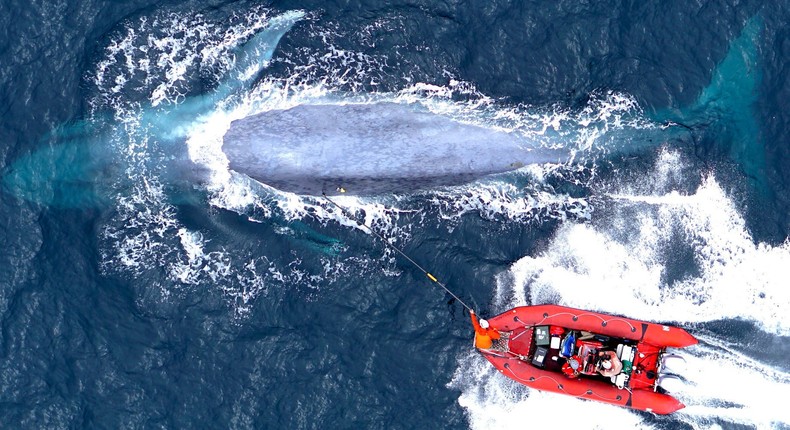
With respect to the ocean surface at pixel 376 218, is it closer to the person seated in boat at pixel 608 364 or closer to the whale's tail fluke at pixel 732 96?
the whale's tail fluke at pixel 732 96

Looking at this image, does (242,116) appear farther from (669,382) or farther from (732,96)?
A: (732,96)

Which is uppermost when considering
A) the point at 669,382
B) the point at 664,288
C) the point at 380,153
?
the point at 664,288

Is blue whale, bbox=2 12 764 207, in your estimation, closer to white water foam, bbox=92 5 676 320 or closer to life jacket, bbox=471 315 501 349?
white water foam, bbox=92 5 676 320

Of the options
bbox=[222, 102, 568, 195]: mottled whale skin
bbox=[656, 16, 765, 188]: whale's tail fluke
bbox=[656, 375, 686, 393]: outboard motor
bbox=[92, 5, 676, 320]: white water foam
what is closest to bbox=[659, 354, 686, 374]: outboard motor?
bbox=[656, 375, 686, 393]: outboard motor

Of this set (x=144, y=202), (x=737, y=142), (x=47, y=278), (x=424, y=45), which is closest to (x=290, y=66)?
(x=424, y=45)

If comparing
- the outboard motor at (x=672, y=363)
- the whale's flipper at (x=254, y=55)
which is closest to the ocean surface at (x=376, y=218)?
the whale's flipper at (x=254, y=55)

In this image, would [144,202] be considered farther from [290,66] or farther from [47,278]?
[290,66]

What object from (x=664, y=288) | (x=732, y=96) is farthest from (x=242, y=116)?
(x=732, y=96)
